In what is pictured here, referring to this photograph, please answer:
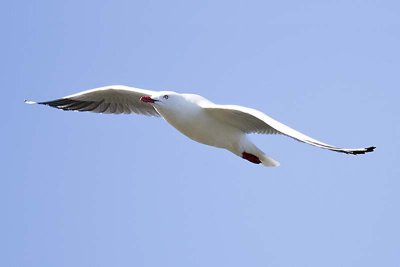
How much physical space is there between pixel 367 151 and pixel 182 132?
2.70 metres

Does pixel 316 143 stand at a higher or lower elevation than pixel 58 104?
lower

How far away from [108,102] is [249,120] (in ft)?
8.26

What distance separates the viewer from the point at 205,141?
9.87 meters

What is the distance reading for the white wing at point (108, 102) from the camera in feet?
36.9

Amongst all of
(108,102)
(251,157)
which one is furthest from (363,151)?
(108,102)

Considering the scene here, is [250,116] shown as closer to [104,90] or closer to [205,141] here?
[205,141]

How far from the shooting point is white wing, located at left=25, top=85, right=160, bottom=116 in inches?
443

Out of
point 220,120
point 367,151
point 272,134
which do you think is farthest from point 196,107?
point 367,151

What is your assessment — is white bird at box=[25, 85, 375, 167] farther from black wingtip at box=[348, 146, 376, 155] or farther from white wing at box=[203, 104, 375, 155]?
black wingtip at box=[348, 146, 376, 155]

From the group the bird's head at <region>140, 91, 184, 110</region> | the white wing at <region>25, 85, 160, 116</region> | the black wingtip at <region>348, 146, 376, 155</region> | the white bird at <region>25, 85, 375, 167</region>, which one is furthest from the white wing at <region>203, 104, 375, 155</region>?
the white wing at <region>25, 85, 160, 116</region>

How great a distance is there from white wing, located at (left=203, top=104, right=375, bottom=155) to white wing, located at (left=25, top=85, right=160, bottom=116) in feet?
5.44

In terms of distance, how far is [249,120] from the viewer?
9.73m

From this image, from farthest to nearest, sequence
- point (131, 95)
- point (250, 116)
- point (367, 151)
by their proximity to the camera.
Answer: point (131, 95)
point (250, 116)
point (367, 151)

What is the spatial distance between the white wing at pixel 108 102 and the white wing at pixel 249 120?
1.66 m
